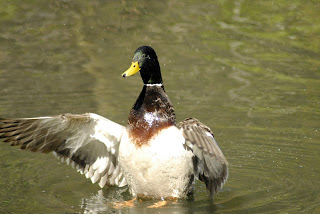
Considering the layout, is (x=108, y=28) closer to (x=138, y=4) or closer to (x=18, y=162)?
(x=138, y=4)

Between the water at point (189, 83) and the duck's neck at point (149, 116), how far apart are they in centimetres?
78

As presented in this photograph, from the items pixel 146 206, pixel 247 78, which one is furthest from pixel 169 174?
pixel 247 78

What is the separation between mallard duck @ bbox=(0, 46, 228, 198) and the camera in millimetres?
6434

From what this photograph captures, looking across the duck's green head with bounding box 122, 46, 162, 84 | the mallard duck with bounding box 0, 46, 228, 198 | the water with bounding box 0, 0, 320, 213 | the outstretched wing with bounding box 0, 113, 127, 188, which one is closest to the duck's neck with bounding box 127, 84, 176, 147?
the mallard duck with bounding box 0, 46, 228, 198

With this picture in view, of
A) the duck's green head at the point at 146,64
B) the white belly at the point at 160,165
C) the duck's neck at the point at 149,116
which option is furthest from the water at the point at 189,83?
the duck's green head at the point at 146,64

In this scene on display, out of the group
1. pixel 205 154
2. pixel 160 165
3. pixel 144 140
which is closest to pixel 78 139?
pixel 144 140

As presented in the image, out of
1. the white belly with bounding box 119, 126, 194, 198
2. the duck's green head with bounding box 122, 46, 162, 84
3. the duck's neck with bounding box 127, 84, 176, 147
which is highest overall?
the duck's green head with bounding box 122, 46, 162, 84

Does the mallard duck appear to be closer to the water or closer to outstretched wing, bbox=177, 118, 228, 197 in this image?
outstretched wing, bbox=177, 118, 228, 197

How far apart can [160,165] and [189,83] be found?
179 inches

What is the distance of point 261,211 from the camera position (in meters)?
6.32

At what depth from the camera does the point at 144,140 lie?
6438mm

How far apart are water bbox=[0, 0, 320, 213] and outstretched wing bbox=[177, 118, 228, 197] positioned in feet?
0.84

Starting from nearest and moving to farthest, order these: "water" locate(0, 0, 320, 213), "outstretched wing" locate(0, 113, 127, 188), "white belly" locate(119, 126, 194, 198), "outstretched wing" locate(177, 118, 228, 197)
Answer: "outstretched wing" locate(177, 118, 228, 197), "white belly" locate(119, 126, 194, 198), "outstretched wing" locate(0, 113, 127, 188), "water" locate(0, 0, 320, 213)

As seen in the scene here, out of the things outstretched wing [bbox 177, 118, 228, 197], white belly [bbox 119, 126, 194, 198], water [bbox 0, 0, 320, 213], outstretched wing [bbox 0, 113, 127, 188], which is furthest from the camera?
water [bbox 0, 0, 320, 213]
